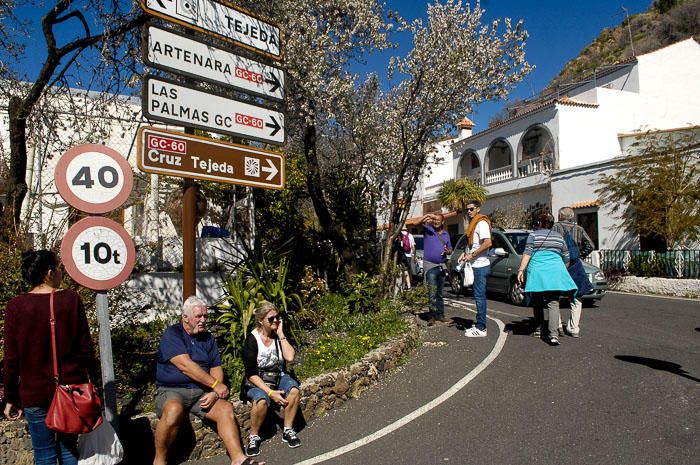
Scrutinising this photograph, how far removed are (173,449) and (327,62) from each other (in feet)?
22.7

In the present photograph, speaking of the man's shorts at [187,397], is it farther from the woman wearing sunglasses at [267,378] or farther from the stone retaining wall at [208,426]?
the woman wearing sunglasses at [267,378]

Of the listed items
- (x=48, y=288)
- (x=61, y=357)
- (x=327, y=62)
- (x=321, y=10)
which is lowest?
(x=61, y=357)

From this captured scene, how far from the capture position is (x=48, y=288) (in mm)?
3568

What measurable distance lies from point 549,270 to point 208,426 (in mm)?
4836

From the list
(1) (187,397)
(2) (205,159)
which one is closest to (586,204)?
(2) (205,159)

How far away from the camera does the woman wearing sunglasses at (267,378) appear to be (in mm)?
4520

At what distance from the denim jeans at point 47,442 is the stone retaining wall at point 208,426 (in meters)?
0.62

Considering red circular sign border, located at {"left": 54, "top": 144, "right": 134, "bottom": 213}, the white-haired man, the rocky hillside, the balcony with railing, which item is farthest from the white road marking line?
the rocky hillside

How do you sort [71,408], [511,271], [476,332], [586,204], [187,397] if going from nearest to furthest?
[71,408], [187,397], [476,332], [511,271], [586,204]

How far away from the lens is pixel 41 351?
11.2 feet

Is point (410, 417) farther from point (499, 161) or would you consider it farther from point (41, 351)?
point (499, 161)

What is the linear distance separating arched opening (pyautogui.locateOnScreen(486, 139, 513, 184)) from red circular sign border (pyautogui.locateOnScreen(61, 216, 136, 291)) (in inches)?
1173

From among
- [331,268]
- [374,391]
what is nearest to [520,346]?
[374,391]

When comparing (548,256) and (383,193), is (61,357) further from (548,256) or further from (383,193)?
(383,193)
